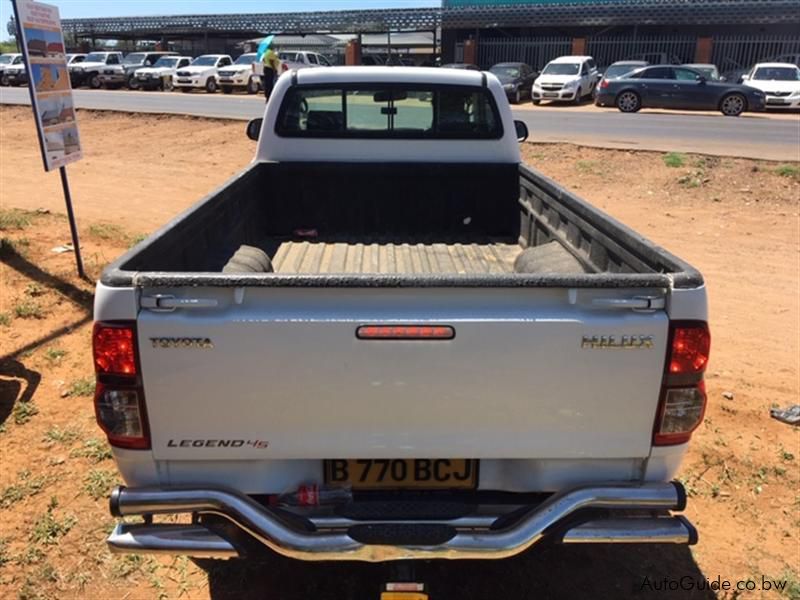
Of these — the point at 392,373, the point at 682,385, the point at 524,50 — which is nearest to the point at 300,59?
the point at 524,50

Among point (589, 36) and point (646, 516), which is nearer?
point (646, 516)

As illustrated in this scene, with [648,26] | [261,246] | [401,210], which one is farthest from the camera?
[648,26]

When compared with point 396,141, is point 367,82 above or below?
above

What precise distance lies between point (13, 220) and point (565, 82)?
2067cm

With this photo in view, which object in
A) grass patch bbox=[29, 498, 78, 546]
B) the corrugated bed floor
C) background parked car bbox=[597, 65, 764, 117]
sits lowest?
grass patch bbox=[29, 498, 78, 546]

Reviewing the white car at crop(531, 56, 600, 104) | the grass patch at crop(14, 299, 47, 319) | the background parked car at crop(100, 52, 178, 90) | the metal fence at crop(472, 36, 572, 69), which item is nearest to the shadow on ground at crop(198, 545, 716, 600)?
the grass patch at crop(14, 299, 47, 319)

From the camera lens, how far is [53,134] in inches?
258

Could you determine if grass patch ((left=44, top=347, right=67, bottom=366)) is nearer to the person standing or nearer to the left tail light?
the left tail light

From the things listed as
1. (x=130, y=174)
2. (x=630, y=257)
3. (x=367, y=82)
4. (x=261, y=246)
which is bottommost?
(x=130, y=174)

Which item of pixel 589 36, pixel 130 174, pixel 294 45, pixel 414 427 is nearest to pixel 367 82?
pixel 414 427

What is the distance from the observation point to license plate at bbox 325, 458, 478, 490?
245cm

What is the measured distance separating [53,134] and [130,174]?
22.8 ft

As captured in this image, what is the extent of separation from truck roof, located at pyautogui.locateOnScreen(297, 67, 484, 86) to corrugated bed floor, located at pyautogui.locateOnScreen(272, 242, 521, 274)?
1.23 m

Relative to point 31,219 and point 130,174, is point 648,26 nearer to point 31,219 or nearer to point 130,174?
point 130,174
